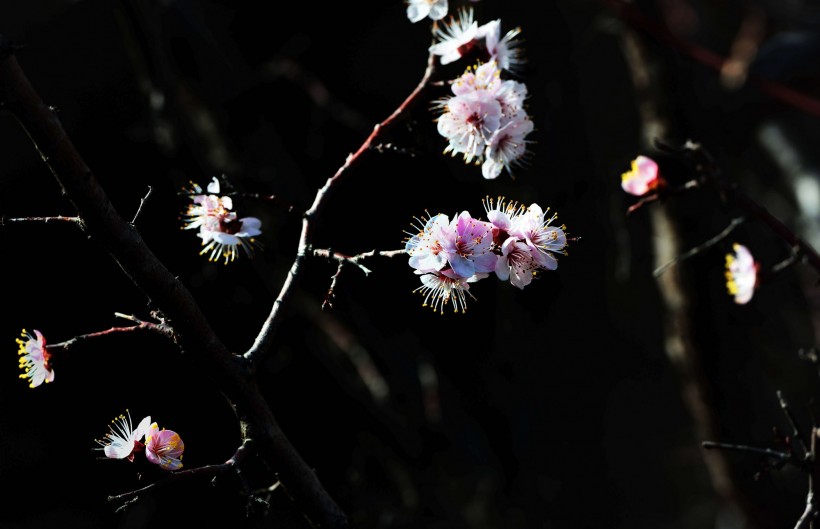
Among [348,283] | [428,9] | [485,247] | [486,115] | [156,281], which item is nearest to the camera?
[156,281]

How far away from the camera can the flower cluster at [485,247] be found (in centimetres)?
95

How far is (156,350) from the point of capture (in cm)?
214

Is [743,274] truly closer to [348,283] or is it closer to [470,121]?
[470,121]

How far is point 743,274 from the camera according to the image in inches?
55.0

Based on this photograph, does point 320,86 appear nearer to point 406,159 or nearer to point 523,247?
point 406,159

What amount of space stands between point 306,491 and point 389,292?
5.00 feet

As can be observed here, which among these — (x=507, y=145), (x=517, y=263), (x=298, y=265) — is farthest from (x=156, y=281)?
(x=507, y=145)

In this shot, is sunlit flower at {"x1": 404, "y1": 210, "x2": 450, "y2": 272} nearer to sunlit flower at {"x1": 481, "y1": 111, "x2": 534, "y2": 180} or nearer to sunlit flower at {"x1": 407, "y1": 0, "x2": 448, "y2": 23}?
sunlit flower at {"x1": 481, "y1": 111, "x2": 534, "y2": 180}

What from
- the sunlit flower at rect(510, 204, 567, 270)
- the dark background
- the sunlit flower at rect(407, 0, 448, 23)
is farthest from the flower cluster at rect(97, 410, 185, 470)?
the dark background

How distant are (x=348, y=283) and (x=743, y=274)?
1.29 meters

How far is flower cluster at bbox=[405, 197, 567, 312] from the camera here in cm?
95

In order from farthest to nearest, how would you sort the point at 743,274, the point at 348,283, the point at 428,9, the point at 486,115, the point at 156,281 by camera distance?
the point at 348,283 < the point at 743,274 < the point at 428,9 < the point at 486,115 < the point at 156,281

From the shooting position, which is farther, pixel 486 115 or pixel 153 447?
pixel 486 115

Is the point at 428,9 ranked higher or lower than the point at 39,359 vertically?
higher
